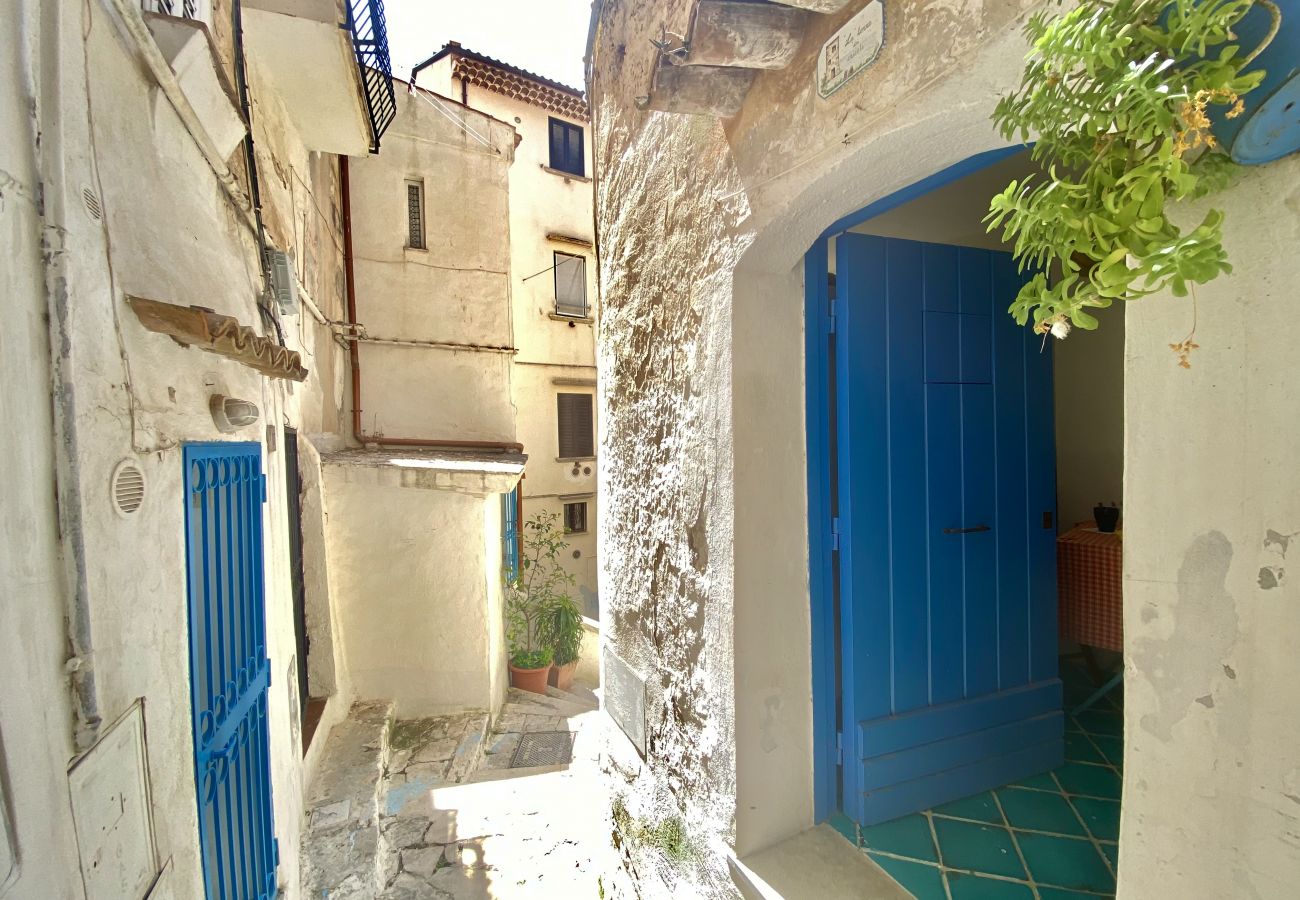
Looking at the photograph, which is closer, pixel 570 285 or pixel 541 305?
pixel 541 305

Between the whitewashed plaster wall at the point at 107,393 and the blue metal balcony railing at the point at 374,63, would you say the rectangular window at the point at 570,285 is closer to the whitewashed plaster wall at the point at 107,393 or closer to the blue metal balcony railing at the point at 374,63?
the blue metal balcony railing at the point at 374,63

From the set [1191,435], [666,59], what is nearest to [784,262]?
[666,59]

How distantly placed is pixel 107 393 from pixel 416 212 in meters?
7.14

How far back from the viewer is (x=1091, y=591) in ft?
9.10

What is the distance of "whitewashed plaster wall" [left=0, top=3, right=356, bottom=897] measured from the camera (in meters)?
1.30

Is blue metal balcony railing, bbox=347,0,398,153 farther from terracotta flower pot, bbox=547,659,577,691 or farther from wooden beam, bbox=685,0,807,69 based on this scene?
terracotta flower pot, bbox=547,659,577,691

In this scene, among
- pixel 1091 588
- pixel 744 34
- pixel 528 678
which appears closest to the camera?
pixel 744 34

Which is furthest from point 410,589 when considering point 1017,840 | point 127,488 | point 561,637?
point 1017,840

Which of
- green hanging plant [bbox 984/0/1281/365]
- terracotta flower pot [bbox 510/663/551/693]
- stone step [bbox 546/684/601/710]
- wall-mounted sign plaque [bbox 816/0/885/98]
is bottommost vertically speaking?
stone step [bbox 546/684/601/710]

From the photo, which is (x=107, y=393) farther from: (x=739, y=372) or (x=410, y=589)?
(x=410, y=589)

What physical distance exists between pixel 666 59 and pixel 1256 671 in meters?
1.94

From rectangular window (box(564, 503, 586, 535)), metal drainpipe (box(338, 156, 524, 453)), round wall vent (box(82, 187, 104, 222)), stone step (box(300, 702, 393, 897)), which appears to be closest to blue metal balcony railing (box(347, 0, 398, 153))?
metal drainpipe (box(338, 156, 524, 453))

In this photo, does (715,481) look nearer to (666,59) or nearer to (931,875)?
(666,59)

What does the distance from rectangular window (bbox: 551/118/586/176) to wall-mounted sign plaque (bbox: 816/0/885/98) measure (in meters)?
12.5
